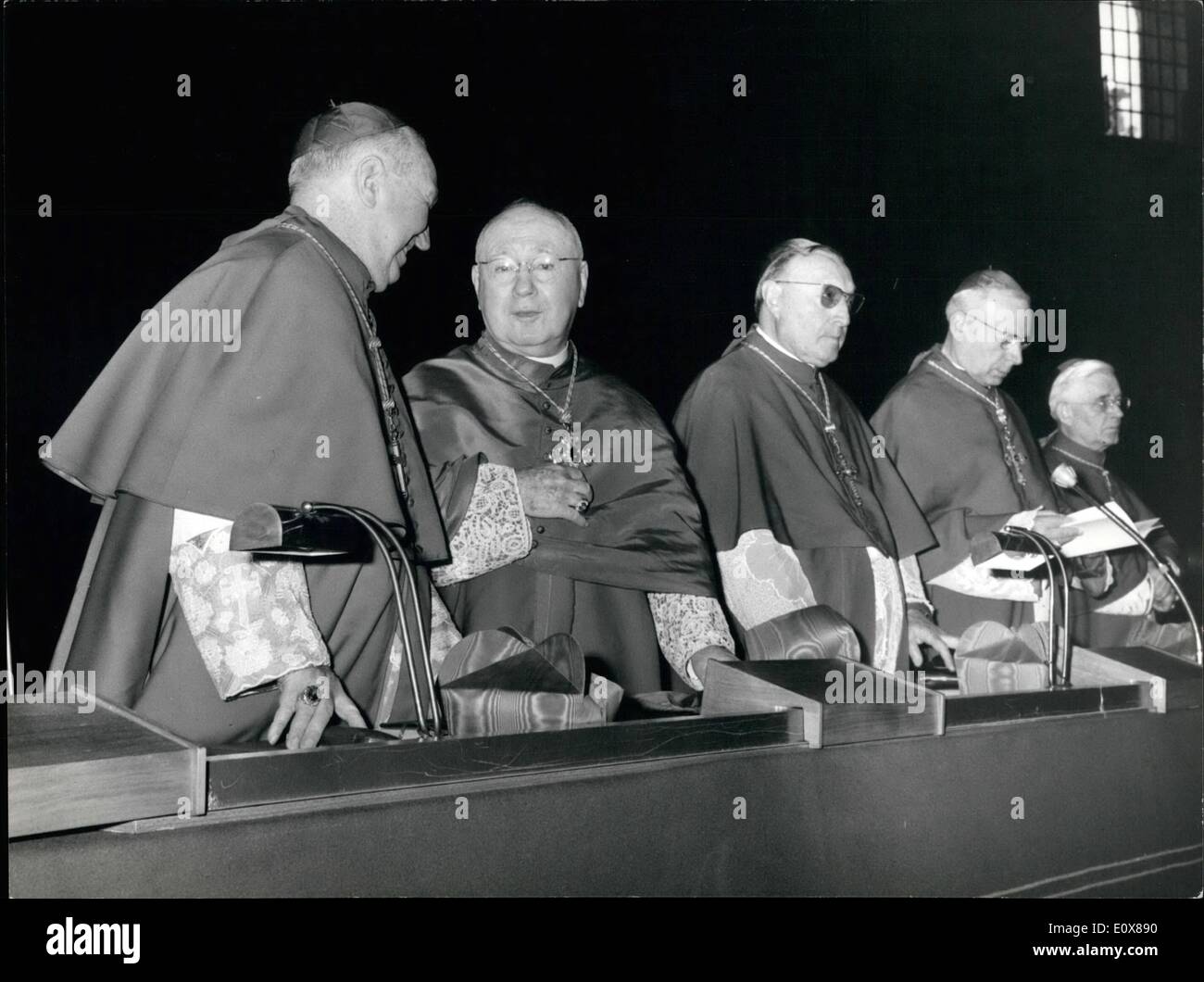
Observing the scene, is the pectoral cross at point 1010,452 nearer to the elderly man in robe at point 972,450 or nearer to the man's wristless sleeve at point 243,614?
the elderly man in robe at point 972,450

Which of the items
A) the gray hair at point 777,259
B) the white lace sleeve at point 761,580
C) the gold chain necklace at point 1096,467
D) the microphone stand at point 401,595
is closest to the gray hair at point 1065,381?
the gold chain necklace at point 1096,467

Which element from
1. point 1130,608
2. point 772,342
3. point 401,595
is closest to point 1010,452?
point 1130,608

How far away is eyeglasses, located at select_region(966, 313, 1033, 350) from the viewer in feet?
14.6

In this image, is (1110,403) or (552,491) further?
(1110,403)

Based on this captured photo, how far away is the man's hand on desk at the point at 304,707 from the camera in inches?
92.6

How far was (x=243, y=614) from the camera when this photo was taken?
2451 mm

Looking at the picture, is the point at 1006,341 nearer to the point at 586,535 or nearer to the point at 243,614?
the point at 586,535

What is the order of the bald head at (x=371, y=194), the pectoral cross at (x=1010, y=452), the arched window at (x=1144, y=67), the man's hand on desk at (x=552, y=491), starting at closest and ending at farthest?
the bald head at (x=371, y=194) → the man's hand on desk at (x=552, y=491) → the arched window at (x=1144, y=67) → the pectoral cross at (x=1010, y=452)

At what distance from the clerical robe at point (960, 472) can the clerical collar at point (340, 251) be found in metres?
1.99

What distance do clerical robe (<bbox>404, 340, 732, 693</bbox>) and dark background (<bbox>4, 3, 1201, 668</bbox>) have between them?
20 centimetres

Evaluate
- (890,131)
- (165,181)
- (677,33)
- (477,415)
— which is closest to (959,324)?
(890,131)

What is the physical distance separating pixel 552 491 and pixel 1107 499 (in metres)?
2.03

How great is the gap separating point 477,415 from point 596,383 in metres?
0.40
